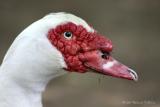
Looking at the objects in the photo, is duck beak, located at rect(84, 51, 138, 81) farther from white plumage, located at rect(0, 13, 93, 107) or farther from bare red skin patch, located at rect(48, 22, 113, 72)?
white plumage, located at rect(0, 13, 93, 107)

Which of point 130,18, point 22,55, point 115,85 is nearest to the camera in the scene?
point 22,55

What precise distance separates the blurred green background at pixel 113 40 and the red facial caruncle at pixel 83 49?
4.18 metres

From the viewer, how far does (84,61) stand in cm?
453

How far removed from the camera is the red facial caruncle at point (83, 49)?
4.41 m

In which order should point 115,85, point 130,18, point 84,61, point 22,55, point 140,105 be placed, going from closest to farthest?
point 22,55 < point 84,61 < point 140,105 < point 115,85 < point 130,18

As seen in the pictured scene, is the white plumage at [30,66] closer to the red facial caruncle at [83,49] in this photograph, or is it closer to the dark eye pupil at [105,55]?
the red facial caruncle at [83,49]

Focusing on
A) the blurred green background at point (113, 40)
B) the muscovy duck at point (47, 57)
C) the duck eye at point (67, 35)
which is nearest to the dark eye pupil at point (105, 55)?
the muscovy duck at point (47, 57)

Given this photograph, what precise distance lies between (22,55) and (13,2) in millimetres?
8835

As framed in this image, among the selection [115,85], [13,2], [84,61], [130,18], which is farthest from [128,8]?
[84,61]

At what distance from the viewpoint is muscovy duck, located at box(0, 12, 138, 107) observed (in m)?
4.25

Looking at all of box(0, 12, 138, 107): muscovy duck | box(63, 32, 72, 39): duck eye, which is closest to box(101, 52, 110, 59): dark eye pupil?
box(0, 12, 138, 107): muscovy duck

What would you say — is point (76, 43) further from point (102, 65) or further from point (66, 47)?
point (102, 65)

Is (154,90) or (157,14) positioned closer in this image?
(154,90)

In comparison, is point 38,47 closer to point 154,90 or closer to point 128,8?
point 154,90
